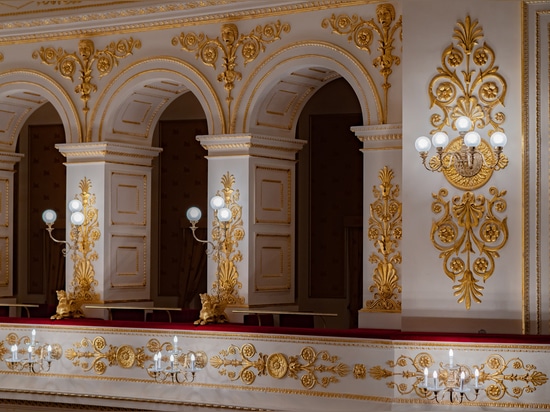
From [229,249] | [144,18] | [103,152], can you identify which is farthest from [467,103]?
[103,152]

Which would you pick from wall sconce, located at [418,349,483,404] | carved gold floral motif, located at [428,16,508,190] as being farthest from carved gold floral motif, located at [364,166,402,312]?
wall sconce, located at [418,349,483,404]

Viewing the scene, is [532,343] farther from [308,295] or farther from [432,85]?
[308,295]

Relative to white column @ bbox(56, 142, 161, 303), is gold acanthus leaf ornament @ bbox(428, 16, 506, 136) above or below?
above

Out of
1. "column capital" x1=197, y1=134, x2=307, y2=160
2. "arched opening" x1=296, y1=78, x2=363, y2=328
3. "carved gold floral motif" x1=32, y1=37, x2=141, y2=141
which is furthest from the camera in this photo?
"arched opening" x1=296, y1=78, x2=363, y2=328

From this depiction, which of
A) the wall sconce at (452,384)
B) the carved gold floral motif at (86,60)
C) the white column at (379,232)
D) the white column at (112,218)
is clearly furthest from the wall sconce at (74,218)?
the wall sconce at (452,384)

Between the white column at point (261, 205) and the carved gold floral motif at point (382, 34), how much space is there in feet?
6.48

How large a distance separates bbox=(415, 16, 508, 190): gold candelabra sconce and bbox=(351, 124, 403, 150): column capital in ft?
3.23

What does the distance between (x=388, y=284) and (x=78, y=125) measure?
17.4 feet

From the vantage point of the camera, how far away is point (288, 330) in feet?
47.4

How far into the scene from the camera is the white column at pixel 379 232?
14.8 meters

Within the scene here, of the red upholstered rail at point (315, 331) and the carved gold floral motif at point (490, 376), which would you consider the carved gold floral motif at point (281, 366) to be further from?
the carved gold floral motif at point (490, 376)

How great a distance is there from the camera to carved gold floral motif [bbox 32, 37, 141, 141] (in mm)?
17047

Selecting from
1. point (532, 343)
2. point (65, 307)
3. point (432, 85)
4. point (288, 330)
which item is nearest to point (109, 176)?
point (65, 307)

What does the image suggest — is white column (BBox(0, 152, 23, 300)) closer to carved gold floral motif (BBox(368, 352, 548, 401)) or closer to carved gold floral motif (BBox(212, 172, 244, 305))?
carved gold floral motif (BBox(212, 172, 244, 305))
